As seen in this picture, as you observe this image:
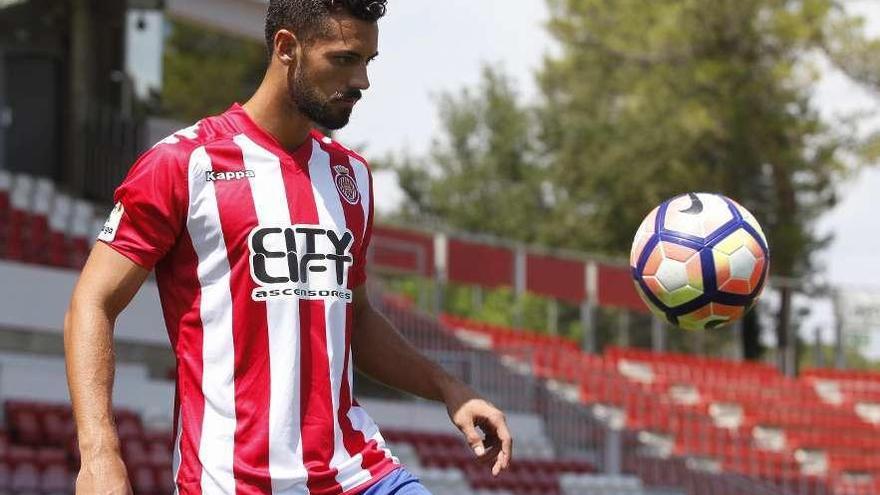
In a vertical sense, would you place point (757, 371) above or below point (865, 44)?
below

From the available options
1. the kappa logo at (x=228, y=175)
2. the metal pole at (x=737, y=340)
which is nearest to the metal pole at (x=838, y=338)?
the metal pole at (x=737, y=340)

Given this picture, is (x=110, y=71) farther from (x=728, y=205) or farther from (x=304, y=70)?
(x=304, y=70)

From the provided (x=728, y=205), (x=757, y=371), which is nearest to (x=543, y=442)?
(x=757, y=371)

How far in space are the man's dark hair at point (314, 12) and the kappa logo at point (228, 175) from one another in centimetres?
29

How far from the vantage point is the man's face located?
10.2 ft

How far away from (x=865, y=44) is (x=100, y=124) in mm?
16070

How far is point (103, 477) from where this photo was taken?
2.70 meters

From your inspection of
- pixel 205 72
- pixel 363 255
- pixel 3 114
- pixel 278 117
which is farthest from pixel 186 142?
pixel 205 72

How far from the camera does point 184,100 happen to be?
3075 cm

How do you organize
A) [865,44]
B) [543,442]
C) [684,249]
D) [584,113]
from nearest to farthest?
[684,249]
[543,442]
[865,44]
[584,113]

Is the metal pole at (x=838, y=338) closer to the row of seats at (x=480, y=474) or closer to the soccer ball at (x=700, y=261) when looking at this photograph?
the row of seats at (x=480, y=474)

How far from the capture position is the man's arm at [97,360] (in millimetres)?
2711

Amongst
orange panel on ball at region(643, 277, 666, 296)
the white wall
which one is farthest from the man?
the white wall

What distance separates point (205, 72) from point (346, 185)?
2778 cm
